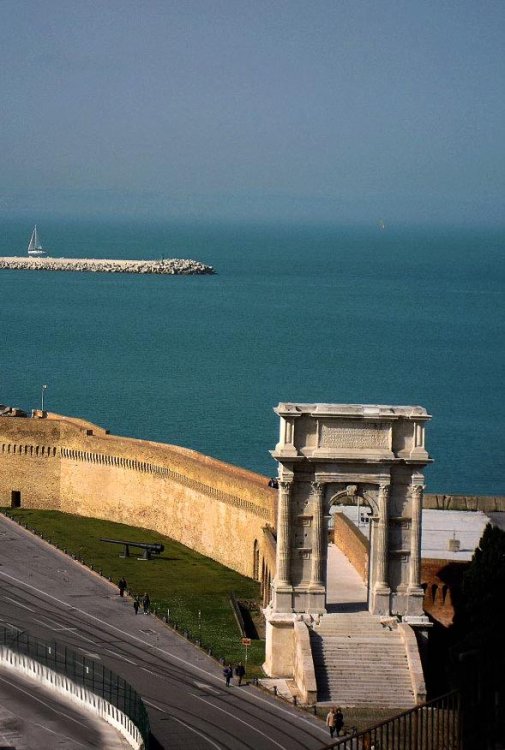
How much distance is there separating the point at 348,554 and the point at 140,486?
48.8 feet

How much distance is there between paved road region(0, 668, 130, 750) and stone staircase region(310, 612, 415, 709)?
17.2 feet

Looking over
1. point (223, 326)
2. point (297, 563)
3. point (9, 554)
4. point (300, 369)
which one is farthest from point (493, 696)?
point (223, 326)


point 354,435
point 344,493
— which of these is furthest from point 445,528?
point 354,435

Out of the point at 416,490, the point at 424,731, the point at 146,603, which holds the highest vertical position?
the point at 416,490

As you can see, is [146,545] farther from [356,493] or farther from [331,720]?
[331,720]

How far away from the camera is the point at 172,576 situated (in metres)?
56.0

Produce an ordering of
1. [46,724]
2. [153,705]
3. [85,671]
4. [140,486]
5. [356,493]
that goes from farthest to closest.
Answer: [140,486], [356,493], [153,705], [85,671], [46,724]

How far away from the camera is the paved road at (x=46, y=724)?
37094mm

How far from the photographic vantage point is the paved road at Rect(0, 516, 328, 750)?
3981 centimetres

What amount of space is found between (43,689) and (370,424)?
8.84 meters

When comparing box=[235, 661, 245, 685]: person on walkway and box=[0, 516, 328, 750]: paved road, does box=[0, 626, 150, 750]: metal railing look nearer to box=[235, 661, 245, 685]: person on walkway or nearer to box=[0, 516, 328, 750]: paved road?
box=[0, 516, 328, 750]: paved road

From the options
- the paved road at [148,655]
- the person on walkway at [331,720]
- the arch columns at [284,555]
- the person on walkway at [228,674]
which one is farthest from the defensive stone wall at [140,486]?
the person on walkway at [331,720]

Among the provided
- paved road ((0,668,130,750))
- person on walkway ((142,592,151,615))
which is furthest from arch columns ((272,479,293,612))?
person on walkway ((142,592,151,615))

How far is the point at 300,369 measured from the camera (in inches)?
4705
